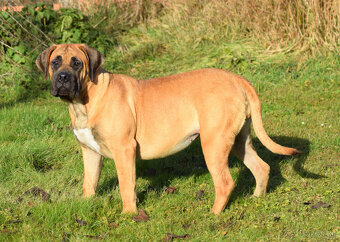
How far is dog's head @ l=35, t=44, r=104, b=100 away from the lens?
4750 mm

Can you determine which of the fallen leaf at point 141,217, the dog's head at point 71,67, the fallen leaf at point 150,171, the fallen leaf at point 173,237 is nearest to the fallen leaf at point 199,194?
the fallen leaf at point 141,217

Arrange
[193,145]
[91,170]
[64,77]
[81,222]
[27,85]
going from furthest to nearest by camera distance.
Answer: [27,85]
[193,145]
[91,170]
[64,77]
[81,222]

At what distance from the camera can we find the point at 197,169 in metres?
6.26

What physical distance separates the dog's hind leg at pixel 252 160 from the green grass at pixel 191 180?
0.57 ft

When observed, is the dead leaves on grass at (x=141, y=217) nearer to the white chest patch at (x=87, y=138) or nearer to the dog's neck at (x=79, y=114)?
the white chest patch at (x=87, y=138)

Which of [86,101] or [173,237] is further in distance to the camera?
[86,101]

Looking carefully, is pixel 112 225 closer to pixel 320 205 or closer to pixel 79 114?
pixel 79 114

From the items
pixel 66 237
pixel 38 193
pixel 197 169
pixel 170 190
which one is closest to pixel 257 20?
→ pixel 197 169

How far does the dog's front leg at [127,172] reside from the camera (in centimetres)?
486

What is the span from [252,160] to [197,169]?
0.96 m

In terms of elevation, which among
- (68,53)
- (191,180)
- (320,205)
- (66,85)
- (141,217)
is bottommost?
(191,180)

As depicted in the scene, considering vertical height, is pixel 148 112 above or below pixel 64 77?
below

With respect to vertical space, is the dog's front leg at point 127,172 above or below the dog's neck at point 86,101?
below

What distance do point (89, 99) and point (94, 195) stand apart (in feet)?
3.46
